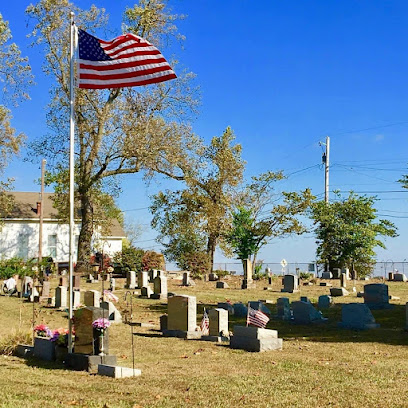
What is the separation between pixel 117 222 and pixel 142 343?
44528 millimetres

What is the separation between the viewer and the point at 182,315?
1666 cm

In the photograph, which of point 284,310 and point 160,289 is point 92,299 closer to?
point 160,289

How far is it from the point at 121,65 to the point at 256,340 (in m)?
6.67

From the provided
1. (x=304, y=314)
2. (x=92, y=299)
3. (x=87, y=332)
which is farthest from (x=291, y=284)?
(x=87, y=332)

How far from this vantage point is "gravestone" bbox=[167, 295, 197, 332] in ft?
54.3

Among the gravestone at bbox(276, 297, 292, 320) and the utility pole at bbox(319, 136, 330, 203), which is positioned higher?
the utility pole at bbox(319, 136, 330, 203)

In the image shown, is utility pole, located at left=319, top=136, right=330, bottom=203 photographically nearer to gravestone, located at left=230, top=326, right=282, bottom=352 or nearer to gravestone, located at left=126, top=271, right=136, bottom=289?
gravestone, located at left=126, top=271, right=136, bottom=289

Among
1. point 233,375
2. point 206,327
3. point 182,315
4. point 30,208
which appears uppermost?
point 30,208

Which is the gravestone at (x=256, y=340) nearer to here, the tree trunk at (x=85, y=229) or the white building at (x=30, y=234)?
the tree trunk at (x=85, y=229)

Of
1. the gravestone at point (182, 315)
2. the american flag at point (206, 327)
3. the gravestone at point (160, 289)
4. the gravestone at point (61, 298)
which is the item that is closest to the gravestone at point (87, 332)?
the gravestone at point (182, 315)

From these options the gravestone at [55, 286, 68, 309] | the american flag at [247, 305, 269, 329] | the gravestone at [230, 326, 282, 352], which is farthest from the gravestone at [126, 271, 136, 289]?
the american flag at [247, 305, 269, 329]

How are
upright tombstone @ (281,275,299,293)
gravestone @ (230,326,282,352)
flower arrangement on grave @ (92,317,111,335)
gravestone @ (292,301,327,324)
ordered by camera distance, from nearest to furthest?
flower arrangement on grave @ (92,317,111,335) < gravestone @ (230,326,282,352) < gravestone @ (292,301,327,324) < upright tombstone @ (281,275,299,293)

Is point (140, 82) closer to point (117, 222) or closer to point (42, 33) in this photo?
point (42, 33)

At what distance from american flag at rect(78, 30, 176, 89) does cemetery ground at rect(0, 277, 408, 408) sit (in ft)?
19.3
